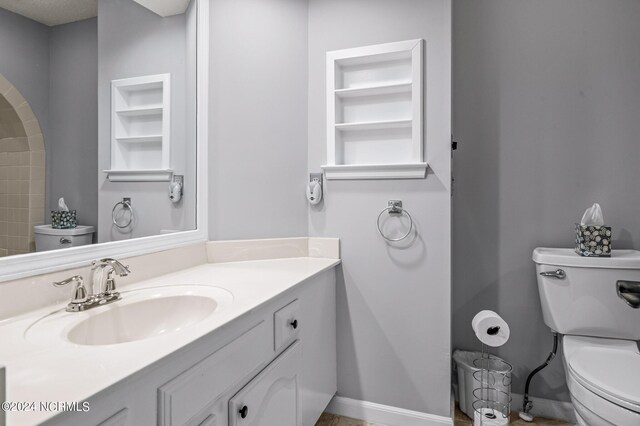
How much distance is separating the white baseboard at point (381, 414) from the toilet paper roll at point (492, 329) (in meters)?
0.41

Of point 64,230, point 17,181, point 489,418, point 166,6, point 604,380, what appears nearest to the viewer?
point 17,181

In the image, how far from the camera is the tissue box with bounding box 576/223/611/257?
1656 millimetres

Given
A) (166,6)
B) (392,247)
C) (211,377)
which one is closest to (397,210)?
(392,247)

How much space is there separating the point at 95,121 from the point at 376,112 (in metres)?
1.21

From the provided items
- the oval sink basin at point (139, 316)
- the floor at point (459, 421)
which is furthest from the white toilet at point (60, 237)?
the floor at point (459, 421)

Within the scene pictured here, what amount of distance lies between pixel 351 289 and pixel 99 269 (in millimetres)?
1135

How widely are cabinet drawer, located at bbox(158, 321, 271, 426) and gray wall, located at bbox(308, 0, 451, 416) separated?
0.78 metres

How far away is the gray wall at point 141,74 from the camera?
133 cm

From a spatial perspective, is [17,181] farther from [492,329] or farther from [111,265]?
[492,329]

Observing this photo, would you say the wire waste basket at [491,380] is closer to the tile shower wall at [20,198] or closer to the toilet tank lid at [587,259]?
the toilet tank lid at [587,259]

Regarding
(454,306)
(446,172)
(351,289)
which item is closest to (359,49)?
(446,172)

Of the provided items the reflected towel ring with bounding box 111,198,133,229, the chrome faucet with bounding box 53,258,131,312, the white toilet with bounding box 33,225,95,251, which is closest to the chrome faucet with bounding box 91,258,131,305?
the chrome faucet with bounding box 53,258,131,312

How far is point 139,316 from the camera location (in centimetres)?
121

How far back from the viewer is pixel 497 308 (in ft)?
6.59
